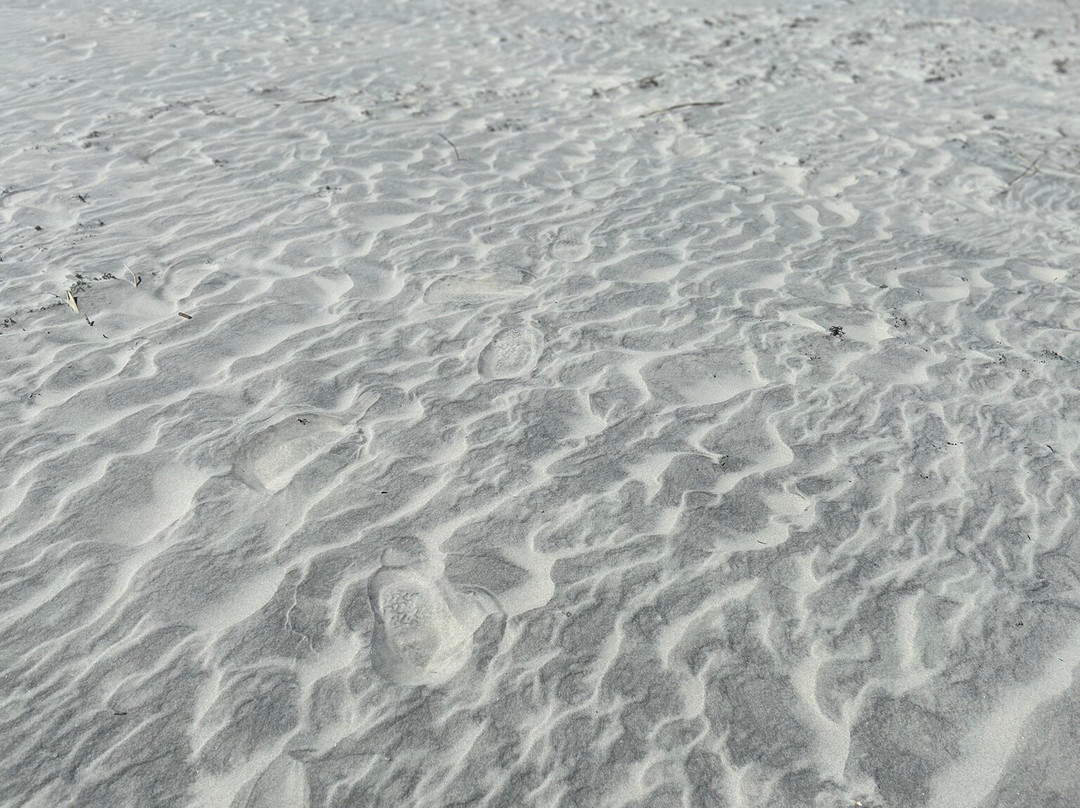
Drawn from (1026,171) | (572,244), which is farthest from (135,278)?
(1026,171)

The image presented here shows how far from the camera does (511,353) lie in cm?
405

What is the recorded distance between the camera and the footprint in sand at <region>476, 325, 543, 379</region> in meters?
3.94

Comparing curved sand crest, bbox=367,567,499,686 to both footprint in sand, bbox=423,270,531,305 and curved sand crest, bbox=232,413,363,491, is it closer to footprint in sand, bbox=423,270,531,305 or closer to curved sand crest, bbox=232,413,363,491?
curved sand crest, bbox=232,413,363,491

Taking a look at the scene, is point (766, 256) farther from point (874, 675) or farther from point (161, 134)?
point (161, 134)

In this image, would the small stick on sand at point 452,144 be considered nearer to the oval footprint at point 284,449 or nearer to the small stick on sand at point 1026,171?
the oval footprint at point 284,449

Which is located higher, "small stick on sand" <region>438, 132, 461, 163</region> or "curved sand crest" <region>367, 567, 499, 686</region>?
"curved sand crest" <region>367, 567, 499, 686</region>

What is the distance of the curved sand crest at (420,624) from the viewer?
263cm

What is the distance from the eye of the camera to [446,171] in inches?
235

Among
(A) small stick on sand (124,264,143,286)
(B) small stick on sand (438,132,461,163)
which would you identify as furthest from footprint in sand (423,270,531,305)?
(B) small stick on sand (438,132,461,163)

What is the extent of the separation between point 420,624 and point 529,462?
0.87 m

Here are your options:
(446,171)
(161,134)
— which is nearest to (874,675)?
(446,171)

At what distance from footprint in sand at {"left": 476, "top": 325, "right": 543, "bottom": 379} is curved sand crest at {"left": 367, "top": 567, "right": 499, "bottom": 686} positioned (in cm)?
126

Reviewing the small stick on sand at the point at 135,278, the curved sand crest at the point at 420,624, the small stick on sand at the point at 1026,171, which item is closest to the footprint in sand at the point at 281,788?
the curved sand crest at the point at 420,624

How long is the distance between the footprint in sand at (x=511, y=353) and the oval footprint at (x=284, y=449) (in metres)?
0.76
